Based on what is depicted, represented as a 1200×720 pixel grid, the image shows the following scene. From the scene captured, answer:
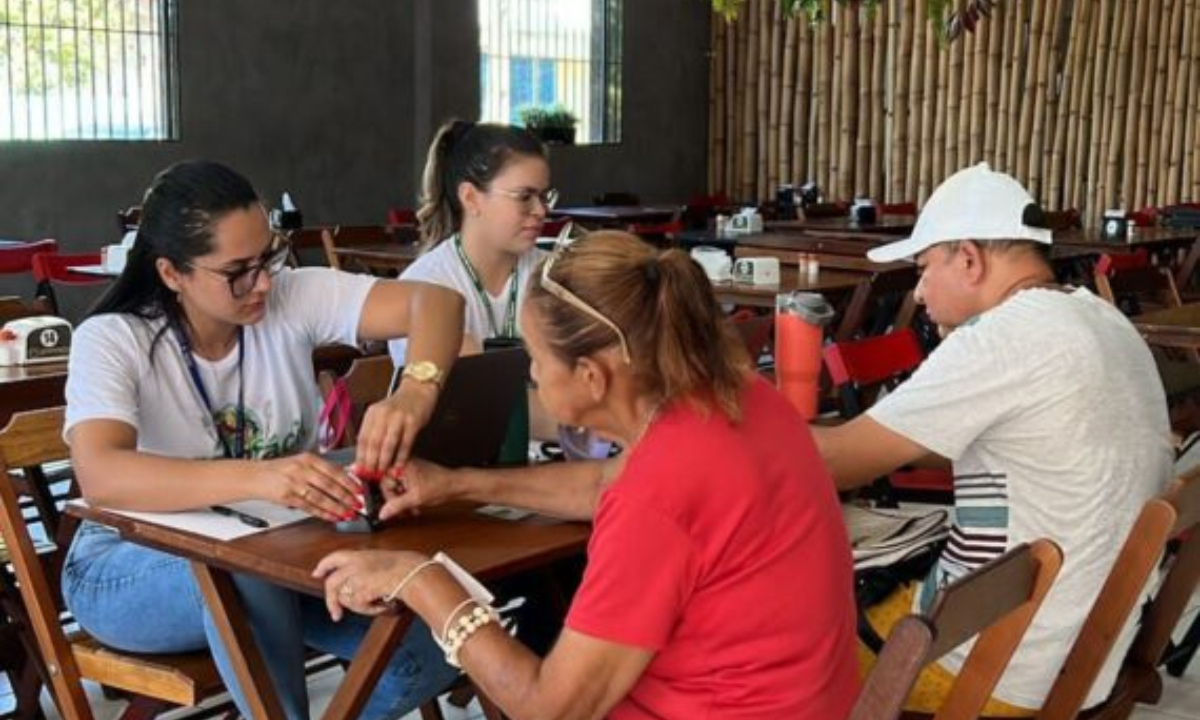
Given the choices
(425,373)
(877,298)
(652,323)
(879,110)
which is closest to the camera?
(652,323)

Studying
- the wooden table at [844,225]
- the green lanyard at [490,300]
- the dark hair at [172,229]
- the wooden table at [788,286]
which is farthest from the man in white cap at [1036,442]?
the wooden table at [844,225]

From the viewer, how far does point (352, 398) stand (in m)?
3.09

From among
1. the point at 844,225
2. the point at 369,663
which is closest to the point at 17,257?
the point at 844,225

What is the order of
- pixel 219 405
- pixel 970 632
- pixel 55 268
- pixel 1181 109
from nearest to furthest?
pixel 970 632 → pixel 219 405 → pixel 55 268 → pixel 1181 109

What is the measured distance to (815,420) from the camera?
3148 mm

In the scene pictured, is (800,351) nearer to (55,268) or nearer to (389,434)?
(389,434)

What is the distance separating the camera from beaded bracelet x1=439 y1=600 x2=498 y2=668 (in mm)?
1840

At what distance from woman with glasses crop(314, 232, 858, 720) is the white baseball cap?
81 centimetres

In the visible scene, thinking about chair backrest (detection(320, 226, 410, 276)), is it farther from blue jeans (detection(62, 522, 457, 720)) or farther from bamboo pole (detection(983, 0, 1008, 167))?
bamboo pole (detection(983, 0, 1008, 167))

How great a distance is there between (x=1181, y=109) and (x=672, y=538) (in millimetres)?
9421

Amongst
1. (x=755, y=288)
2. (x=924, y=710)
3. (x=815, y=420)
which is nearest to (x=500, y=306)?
(x=815, y=420)

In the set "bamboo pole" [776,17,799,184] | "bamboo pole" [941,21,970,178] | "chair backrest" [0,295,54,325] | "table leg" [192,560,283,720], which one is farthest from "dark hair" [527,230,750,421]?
"bamboo pole" [776,17,799,184]

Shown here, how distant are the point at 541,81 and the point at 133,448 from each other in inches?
369

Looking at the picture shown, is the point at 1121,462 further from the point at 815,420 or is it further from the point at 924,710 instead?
the point at 815,420
